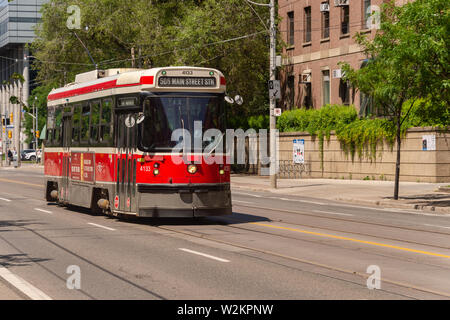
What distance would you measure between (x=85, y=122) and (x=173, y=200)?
487cm

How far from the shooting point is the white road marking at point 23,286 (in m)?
9.18

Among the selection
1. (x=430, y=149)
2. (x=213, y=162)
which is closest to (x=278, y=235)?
(x=213, y=162)

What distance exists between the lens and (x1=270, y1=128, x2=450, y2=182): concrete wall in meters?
33.8

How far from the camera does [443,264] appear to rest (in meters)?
12.1

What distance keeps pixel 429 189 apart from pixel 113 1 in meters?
28.3

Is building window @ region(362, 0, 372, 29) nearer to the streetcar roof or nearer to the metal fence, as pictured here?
the metal fence

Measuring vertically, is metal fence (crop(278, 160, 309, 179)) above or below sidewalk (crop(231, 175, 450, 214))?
above

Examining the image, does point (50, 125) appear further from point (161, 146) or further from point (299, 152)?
point (299, 152)

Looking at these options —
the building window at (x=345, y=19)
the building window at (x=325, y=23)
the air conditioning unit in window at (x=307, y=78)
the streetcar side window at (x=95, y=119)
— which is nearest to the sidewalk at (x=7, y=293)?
the streetcar side window at (x=95, y=119)

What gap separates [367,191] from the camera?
31.5 meters

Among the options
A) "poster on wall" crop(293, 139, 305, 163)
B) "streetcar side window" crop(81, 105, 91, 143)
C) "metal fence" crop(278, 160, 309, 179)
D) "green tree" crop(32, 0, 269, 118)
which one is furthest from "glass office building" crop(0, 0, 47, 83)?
"streetcar side window" crop(81, 105, 91, 143)

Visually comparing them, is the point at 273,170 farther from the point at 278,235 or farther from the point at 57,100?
the point at 278,235

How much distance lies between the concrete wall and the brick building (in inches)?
122

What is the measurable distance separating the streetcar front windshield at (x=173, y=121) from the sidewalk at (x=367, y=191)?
31.6ft
